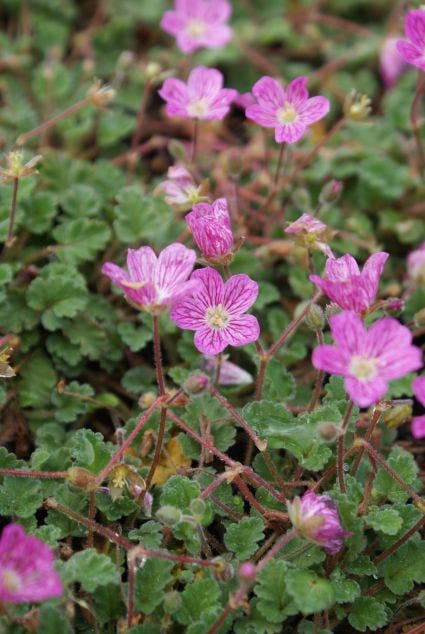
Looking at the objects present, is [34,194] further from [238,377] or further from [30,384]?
[238,377]

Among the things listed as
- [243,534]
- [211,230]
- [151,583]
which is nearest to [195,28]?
[211,230]

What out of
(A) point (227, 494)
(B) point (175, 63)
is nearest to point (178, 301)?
(A) point (227, 494)

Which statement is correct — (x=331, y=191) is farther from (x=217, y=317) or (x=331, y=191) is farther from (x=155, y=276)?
(x=155, y=276)

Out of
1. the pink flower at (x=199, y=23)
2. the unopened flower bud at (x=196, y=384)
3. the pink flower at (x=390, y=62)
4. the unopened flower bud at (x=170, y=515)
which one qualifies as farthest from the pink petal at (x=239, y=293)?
the pink flower at (x=390, y=62)

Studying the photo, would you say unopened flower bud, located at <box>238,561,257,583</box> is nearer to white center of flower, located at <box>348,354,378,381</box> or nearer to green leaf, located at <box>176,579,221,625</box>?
green leaf, located at <box>176,579,221,625</box>

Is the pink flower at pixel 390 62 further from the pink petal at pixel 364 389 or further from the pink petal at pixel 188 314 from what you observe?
the pink petal at pixel 364 389
